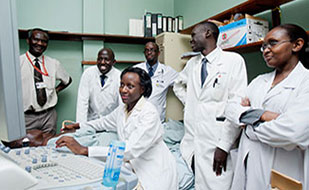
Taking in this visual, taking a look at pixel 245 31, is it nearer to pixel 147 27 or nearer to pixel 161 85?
pixel 161 85

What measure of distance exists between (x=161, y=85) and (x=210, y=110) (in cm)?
109

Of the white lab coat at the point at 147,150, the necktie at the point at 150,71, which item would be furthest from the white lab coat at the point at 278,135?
the necktie at the point at 150,71

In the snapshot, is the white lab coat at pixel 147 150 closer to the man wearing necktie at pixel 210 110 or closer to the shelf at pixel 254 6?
the man wearing necktie at pixel 210 110

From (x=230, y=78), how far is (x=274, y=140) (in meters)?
0.76

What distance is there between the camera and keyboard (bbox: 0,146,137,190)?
2.27 ft

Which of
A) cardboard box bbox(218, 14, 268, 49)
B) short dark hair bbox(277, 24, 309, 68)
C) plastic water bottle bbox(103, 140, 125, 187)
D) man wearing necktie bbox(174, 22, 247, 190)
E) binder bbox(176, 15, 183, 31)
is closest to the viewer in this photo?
plastic water bottle bbox(103, 140, 125, 187)

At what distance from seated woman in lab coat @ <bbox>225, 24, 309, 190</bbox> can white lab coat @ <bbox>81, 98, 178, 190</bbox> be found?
1.46 ft

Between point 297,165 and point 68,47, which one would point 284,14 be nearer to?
point 297,165

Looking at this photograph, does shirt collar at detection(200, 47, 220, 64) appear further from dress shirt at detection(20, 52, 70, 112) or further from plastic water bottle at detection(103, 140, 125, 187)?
dress shirt at detection(20, 52, 70, 112)

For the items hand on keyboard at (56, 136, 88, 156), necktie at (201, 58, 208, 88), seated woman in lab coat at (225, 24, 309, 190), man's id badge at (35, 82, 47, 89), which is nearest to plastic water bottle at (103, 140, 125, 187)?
hand on keyboard at (56, 136, 88, 156)

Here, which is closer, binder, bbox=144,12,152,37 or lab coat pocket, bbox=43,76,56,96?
lab coat pocket, bbox=43,76,56,96

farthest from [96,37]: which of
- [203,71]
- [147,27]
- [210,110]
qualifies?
[210,110]

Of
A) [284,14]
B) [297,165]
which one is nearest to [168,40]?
[284,14]

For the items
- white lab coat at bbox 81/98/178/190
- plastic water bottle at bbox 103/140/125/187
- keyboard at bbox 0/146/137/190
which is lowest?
white lab coat at bbox 81/98/178/190
